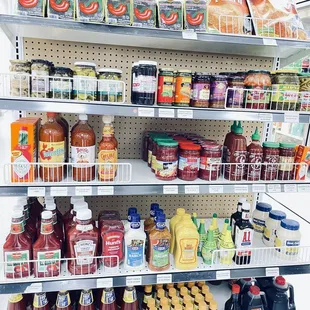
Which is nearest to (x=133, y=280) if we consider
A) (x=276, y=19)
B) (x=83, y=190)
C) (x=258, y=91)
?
(x=83, y=190)

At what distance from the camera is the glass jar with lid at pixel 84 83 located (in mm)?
1336

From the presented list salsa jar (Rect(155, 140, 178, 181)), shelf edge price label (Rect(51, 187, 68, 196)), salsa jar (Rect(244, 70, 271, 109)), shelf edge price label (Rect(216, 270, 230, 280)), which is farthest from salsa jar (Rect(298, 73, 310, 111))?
shelf edge price label (Rect(51, 187, 68, 196))

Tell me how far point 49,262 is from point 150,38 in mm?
1244

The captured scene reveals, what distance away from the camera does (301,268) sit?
1679mm

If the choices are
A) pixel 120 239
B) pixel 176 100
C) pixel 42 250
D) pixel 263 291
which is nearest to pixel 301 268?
pixel 263 291

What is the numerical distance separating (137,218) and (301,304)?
5.47ft

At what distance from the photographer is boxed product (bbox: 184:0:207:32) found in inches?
57.4

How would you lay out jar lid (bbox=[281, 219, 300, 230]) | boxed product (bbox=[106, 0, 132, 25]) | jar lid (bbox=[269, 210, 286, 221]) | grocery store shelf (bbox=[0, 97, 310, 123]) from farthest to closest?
jar lid (bbox=[269, 210, 286, 221])
jar lid (bbox=[281, 219, 300, 230])
boxed product (bbox=[106, 0, 132, 25])
grocery store shelf (bbox=[0, 97, 310, 123])

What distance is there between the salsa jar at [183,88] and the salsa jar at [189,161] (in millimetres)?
216

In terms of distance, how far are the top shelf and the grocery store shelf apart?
1.09 ft

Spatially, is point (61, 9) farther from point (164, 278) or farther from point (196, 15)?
point (164, 278)

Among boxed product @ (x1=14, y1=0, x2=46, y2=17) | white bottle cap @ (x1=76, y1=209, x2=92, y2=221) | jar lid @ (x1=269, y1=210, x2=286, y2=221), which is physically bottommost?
jar lid @ (x1=269, y1=210, x2=286, y2=221)

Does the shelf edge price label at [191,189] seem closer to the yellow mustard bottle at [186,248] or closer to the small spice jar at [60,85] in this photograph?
the yellow mustard bottle at [186,248]

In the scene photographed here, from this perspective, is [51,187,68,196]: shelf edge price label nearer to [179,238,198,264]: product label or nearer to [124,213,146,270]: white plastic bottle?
[124,213,146,270]: white plastic bottle
